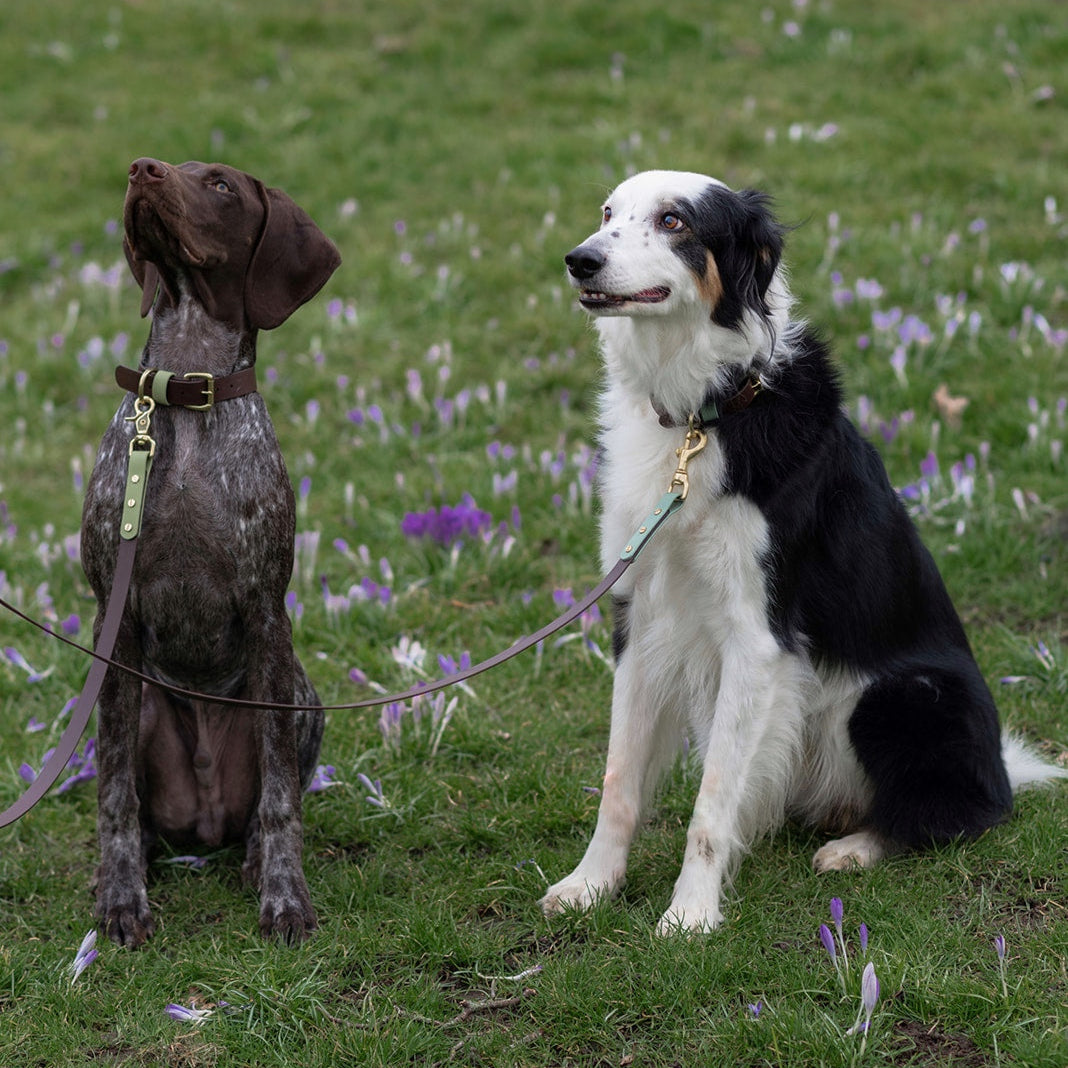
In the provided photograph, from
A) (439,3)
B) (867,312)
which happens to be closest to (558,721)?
(867,312)

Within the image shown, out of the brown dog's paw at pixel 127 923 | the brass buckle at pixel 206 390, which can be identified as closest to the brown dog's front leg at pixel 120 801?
the brown dog's paw at pixel 127 923

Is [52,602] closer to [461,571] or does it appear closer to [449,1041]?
[461,571]

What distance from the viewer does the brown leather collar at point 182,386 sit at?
3.46 meters

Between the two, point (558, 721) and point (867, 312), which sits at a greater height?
point (867, 312)

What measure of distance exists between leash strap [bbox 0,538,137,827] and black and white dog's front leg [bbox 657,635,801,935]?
4.95 ft

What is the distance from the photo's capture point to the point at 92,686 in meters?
3.30

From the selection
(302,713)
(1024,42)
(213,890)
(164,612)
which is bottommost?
(213,890)

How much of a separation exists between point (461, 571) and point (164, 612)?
2.11m

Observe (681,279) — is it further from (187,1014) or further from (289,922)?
(187,1014)

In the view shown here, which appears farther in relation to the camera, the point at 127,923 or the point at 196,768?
the point at 196,768

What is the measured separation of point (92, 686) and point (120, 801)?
1.39 ft

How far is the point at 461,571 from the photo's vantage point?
18.1ft

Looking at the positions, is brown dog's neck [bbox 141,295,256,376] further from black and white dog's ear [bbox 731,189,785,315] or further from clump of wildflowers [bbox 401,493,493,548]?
clump of wildflowers [bbox 401,493,493,548]

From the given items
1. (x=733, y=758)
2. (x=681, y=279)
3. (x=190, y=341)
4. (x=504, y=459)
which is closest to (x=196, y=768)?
(x=190, y=341)
